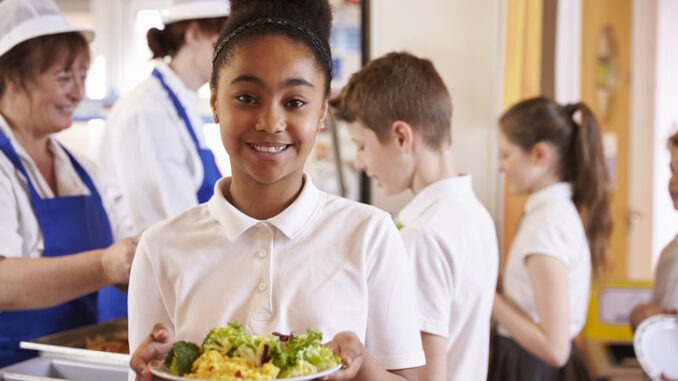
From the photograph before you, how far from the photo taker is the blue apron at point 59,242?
4.80 feet

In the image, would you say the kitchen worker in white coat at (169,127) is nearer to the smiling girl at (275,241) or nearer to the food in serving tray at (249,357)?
the smiling girl at (275,241)

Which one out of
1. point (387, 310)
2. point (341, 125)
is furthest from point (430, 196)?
point (341, 125)

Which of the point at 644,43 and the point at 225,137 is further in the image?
the point at 644,43

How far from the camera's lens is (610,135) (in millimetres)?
4051

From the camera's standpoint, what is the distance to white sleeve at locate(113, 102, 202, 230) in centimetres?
187

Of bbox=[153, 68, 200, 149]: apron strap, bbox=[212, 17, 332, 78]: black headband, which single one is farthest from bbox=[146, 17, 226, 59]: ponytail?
bbox=[212, 17, 332, 78]: black headband

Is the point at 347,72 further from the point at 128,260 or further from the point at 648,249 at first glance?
the point at 648,249

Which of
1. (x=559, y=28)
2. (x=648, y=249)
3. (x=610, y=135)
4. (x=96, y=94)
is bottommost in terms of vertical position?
(x=648, y=249)

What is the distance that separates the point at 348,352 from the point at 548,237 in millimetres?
1287

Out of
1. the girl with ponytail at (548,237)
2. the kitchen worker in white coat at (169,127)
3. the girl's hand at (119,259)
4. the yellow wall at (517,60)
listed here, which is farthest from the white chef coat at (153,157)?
the yellow wall at (517,60)

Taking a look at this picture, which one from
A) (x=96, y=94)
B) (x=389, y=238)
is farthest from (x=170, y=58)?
(x=96, y=94)

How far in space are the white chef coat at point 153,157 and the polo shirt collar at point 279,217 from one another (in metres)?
0.91

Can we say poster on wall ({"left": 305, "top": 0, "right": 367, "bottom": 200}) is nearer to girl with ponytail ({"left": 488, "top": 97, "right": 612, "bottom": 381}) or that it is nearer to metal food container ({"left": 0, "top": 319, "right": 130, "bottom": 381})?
girl with ponytail ({"left": 488, "top": 97, "right": 612, "bottom": 381})

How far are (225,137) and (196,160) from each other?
40.7 inches
